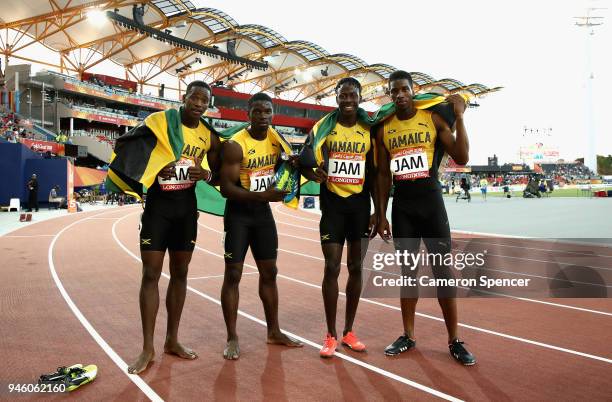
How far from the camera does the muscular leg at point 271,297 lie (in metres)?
3.70

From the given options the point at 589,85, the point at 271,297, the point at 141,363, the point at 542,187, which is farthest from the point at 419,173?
the point at 589,85

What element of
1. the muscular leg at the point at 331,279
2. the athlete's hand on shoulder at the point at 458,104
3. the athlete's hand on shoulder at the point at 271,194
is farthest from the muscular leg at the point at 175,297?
the athlete's hand on shoulder at the point at 458,104

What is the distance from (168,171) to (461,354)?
2.60m

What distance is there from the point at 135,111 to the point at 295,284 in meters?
48.8

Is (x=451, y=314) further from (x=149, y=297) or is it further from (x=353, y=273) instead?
(x=149, y=297)

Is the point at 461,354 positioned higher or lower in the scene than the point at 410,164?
lower

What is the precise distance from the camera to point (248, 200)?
3.50 metres

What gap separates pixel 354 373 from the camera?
3.13 m

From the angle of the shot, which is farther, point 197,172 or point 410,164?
point 410,164

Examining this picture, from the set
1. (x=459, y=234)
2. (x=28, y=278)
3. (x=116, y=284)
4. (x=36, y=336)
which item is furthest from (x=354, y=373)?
(x=459, y=234)

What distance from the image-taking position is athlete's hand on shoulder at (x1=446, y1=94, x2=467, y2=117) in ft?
11.4

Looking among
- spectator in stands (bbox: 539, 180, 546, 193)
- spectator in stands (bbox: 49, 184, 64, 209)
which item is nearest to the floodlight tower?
spectator in stands (bbox: 539, 180, 546, 193)

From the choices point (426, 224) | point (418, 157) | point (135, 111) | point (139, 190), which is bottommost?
point (426, 224)

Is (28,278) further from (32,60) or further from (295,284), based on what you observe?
(32,60)
